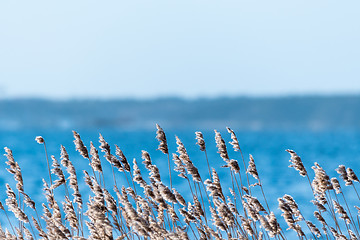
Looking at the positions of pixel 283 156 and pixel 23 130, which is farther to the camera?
pixel 23 130

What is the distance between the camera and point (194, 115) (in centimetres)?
3338

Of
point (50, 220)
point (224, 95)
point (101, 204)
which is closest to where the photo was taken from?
point (101, 204)

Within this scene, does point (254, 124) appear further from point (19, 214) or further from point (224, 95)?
point (19, 214)

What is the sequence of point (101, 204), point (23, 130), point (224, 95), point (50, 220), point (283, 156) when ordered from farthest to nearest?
1. point (23, 130)
2. point (224, 95)
3. point (283, 156)
4. point (50, 220)
5. point (101, 204)

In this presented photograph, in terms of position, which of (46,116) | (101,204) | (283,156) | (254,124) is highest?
(46,116)

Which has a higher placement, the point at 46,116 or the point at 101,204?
the point at 46,116

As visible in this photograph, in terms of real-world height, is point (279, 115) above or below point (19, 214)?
above

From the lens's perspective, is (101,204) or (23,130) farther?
(23,130)

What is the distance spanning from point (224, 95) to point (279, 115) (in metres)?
4.65

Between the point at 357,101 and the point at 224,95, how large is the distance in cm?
885

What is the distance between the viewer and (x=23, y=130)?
111 ft

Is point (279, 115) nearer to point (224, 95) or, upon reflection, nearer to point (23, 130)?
point (224, 95)

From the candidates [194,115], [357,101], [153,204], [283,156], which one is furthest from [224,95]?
[153,204]

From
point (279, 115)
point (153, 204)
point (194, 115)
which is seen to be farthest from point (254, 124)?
point (153, 204)
